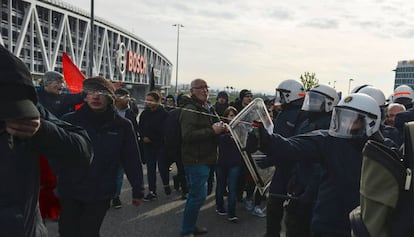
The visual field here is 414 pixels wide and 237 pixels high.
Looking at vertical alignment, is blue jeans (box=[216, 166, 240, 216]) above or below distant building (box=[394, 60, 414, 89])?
below

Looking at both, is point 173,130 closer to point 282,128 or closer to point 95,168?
point 282,128

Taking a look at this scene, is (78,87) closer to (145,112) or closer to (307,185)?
(145,112)

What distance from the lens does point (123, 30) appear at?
64125mm

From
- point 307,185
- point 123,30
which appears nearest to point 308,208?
point 307,185

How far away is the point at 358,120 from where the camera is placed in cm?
270

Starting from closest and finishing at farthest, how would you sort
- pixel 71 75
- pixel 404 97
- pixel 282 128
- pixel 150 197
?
pixel 282 128, pixel 71 75, pixel 150 197, pixel 404 97

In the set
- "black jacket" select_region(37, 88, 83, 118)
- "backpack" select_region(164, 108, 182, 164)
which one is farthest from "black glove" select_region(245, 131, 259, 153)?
"black jacket" select_region(37, 88, 83, 118)

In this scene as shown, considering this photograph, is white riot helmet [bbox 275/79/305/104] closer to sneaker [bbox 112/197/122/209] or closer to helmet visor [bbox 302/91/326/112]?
helmet visor [bbox 302/91/326/112]

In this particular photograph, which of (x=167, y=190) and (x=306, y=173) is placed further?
(x=167, y=190)

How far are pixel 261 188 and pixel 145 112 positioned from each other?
327cm

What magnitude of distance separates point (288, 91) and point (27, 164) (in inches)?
131

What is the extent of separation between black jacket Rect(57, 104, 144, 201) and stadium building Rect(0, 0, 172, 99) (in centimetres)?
1958

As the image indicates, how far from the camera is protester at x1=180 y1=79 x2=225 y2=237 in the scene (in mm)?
4445

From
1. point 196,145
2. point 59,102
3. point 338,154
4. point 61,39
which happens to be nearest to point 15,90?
point 338,154
